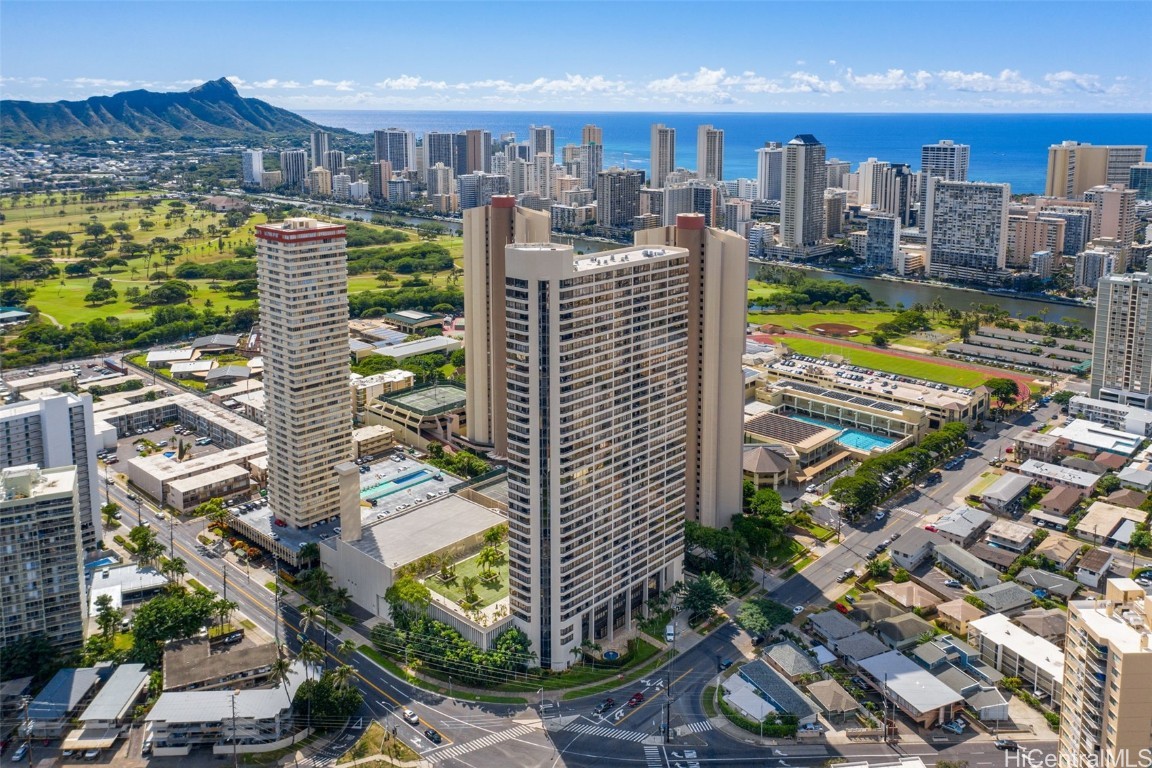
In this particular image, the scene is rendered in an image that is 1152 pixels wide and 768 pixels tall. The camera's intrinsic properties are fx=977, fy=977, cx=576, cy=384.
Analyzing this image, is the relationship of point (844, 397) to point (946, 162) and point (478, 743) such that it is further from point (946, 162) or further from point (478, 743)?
point (946, 162)

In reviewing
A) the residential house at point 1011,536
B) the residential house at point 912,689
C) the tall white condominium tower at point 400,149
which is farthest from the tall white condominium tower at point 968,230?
the tall white condominium tower at point 400,149

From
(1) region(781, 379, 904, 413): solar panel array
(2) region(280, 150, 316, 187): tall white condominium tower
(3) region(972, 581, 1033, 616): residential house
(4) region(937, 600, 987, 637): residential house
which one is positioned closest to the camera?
(4) region(937, 600, 987, 637): residential house

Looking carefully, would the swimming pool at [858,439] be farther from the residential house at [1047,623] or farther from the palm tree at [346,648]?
the palm tree at [346,648]

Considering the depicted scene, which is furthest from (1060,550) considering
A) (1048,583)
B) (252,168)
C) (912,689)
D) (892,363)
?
(252,168)

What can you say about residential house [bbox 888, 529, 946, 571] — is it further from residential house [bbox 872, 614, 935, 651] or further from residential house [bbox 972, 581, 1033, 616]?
residential house [bbox 872, 614, 935, 651]

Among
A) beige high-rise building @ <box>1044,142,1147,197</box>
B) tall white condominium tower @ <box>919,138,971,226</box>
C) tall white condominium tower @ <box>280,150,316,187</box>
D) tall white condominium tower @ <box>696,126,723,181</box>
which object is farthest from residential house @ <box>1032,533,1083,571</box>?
tall white condominium tower @ <box>280,150,316,187</box>

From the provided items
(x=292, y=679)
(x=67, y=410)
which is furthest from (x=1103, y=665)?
(x=67, y=410)

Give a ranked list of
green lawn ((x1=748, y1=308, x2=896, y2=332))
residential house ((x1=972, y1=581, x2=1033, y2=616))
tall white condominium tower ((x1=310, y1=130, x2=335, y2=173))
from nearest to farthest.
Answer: residential house ((x1=972, y1=581, x2=1033, y2=616)) → green lawn ((x1=748, y1=308, x2=896, y2=332)) → tall white condominium tower ((x1=310, y1=130, x2=335, y2=173))
